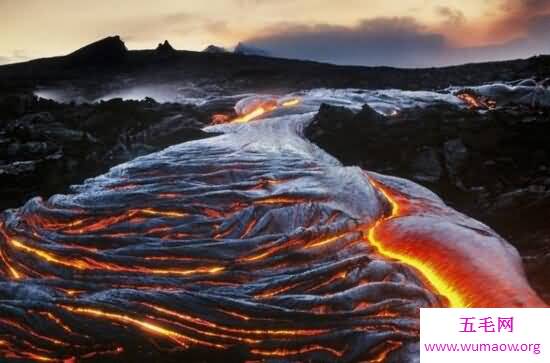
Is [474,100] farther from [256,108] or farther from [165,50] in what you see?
[165,50]

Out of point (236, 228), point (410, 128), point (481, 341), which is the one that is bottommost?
point (481, 341)

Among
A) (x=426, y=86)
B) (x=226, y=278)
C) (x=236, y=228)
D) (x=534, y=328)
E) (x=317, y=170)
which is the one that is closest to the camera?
(x=534, y=328)

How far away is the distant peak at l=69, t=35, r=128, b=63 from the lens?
28.2 m

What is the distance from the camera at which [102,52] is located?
28672 millimetres

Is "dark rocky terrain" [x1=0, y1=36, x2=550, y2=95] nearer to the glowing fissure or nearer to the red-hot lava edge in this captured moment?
the red-hot lava edge

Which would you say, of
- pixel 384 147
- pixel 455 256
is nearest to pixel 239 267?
pixel 455 256

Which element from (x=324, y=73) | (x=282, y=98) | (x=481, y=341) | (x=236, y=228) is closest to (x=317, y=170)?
(x=236, y=228)

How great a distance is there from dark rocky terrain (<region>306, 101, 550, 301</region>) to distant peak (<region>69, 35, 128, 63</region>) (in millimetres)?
20957

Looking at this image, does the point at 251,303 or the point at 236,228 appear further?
the point at 236,228

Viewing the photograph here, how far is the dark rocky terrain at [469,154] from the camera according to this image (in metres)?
6.96

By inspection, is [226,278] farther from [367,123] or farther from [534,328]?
[367,123]

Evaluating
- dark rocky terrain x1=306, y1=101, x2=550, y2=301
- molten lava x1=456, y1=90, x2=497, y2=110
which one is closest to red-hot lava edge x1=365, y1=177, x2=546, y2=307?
dark rocky terrain x1=306, y1=101, x2=550, y2=301

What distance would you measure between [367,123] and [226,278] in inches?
231

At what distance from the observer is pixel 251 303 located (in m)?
4.44
